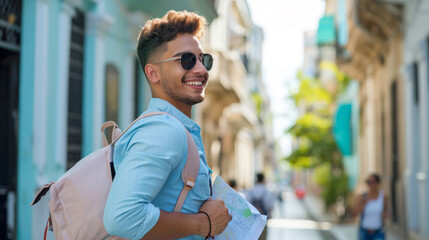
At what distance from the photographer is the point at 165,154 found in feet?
6.00

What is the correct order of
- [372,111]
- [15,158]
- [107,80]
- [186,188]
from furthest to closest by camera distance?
[372,111], [107,80], [15,158], [186,188]

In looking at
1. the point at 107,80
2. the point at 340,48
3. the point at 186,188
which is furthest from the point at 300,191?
the point at 186,188

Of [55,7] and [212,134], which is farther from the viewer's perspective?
[212,134]

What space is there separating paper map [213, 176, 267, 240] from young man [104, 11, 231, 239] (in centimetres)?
12

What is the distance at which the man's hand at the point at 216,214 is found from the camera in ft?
6.59

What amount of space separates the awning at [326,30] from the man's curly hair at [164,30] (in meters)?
23.5

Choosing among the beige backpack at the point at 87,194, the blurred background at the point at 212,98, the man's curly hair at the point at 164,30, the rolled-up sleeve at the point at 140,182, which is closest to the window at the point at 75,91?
the blurred background at the point at 212,98

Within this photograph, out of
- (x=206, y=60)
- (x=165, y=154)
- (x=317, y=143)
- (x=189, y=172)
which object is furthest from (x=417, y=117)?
(x=317, y=143)

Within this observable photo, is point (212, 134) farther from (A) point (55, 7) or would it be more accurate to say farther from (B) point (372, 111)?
(A) point (55, 7)

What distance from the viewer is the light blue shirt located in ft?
5.80

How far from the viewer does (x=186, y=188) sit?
1.96 meters

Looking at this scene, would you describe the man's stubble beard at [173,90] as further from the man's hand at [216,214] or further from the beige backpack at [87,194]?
the man's hand at [216,214]

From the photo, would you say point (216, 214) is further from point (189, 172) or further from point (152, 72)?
point (152, 72)

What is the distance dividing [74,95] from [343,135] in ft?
51.4
